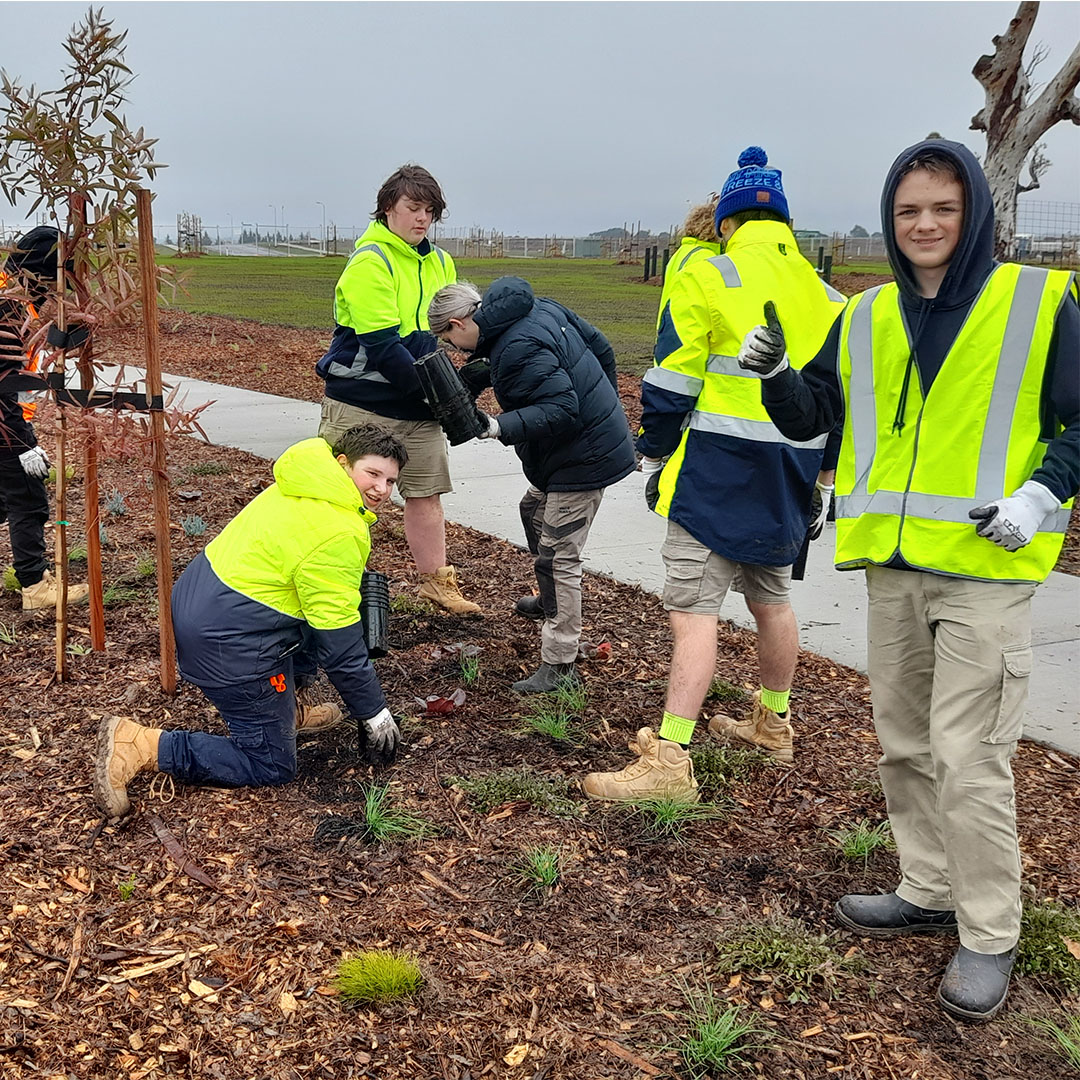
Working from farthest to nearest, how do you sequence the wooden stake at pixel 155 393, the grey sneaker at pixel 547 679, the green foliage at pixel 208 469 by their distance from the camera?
the green foliage at pixel 208 469, the grey sneaker at pixel 547 679, the wooden stake at pixel 155 393

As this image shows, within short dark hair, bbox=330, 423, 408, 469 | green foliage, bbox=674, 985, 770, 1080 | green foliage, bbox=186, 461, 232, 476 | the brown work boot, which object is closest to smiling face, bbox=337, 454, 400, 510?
short dark hair, bbox=330, 423, 408, 469

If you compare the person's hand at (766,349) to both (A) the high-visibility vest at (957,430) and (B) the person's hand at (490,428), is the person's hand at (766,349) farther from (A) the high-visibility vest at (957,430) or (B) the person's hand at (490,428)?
(B) the person's hand at (490,428)

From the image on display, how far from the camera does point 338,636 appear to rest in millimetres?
3480

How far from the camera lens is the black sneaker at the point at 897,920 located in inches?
119

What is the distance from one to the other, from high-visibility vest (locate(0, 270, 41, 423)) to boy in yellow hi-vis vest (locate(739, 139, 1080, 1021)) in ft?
8.84

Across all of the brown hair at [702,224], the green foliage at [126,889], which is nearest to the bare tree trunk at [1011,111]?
the brown hair at [702,224]

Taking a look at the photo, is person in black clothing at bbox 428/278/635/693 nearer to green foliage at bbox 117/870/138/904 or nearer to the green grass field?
green foliage at bbox 117/870/138/904

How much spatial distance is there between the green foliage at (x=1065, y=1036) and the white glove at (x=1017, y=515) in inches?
45.4

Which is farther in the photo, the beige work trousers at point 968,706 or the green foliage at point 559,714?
the green foliage at point 559,714

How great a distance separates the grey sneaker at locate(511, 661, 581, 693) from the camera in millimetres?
4523

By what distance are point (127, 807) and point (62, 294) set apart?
1.80 m

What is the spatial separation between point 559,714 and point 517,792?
0.63m

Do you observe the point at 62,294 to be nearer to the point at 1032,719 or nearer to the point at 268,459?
the point at 1032,719

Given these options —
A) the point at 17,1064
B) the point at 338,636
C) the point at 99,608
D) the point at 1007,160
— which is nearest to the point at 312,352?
the point at 1007,160
